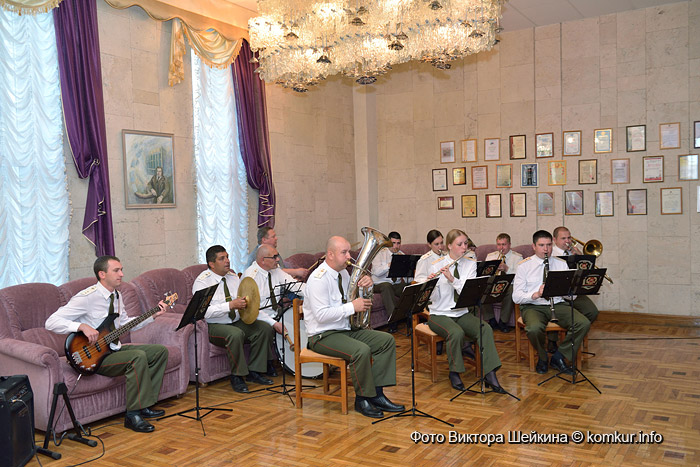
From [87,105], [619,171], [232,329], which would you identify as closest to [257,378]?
[232,329]

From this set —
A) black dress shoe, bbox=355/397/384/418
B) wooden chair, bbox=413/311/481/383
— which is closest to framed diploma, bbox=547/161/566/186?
wooden chair, bbox=413/311/481/383

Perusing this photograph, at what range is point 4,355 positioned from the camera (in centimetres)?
531

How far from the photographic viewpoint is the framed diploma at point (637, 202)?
9719 mm

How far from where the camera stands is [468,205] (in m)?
11.2

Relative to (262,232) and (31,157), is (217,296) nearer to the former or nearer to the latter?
(262,232)

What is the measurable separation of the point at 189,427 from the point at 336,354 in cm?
143

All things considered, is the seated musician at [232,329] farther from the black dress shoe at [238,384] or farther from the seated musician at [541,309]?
the seated musician at [541,309]

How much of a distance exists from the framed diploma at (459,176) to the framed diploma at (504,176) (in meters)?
0.62

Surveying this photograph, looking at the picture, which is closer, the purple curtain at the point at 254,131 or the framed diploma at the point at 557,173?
the purple curtain at the point at 254,131

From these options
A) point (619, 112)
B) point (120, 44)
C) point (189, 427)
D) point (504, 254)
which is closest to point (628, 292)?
point (504, 254)

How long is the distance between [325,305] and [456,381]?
5.61 feet

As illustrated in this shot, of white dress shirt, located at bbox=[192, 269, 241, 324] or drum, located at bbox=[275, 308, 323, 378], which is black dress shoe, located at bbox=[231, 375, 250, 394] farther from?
white dress shirt, located at bbox=[192, 269, 241, 324]

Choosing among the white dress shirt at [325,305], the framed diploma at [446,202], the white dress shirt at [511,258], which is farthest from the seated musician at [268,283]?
the framed diploma at [446,202]

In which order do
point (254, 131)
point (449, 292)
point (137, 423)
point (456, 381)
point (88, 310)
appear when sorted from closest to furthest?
point (137, 423) < point (88, 310) < point (456, 381) < point (449, 292) < point (254, 131)
